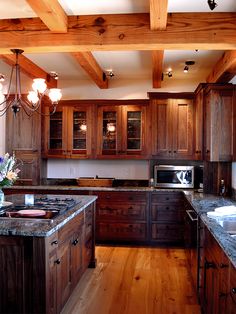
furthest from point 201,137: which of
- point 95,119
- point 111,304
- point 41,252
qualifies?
point 41,252

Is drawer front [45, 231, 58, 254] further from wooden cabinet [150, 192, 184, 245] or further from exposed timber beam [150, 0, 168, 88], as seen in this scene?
wooden cabinet [150, 192, 184, 245]

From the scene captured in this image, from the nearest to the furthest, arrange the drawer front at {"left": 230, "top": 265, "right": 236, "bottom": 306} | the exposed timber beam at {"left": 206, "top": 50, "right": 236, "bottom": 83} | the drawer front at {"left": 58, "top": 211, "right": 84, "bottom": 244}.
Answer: the drawer front at {"left": 230, "top": 265, "right": 236, "bottom": 306}, the drawer front at {"left": 58, "top": 211, "right": 84, "bottom": 244}, the exposed timber beam at {"left": 206, "top": 50, "right": 236, "bottom": 83}

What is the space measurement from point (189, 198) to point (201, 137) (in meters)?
0.93

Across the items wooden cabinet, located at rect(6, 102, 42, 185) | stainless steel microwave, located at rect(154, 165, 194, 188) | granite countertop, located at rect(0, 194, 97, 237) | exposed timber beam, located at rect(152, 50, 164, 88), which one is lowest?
granite countertop, located at rect(0, 194, 97, 237)

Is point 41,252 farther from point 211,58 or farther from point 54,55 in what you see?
point 211,58

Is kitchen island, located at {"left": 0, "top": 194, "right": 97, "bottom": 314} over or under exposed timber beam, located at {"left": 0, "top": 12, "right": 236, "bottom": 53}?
under

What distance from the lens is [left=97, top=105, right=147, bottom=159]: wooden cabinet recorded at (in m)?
5.03

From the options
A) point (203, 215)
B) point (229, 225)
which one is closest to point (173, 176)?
point (203, 215)

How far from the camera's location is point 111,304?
3.00 m

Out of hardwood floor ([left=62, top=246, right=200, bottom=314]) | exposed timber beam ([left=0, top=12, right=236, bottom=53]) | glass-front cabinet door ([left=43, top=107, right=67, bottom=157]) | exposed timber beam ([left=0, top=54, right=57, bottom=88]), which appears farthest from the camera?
glass-front cabinet door ([left=43, top=107, right=67, bottom=157])

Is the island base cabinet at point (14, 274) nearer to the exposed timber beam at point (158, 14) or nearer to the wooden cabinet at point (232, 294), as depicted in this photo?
the wooden cabinet at point (232, 294)

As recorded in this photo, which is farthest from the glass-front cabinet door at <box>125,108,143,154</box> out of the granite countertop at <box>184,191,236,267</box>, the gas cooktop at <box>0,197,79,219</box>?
the gas cooktop at <box>0,197,79,219</box>

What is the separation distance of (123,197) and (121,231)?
51cm

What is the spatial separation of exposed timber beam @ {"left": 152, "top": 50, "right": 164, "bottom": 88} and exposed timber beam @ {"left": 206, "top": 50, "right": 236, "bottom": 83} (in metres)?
0.71
